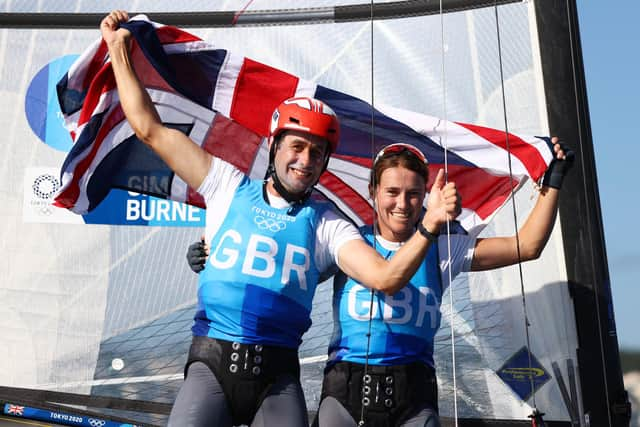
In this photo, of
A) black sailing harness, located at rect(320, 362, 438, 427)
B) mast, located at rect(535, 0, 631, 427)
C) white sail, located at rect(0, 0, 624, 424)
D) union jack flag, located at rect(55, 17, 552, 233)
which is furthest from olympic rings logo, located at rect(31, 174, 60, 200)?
mast, located at rect(535, 0, 631, 427)

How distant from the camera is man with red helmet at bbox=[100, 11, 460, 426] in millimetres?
2293

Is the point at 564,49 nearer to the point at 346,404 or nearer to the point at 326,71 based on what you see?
the point at 326,71

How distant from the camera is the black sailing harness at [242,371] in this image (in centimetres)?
231

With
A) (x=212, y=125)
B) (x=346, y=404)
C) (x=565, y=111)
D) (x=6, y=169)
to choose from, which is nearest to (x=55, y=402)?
(x=6, y=169)

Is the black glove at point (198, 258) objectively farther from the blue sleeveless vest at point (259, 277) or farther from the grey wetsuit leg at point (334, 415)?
the grey wetsuit leg at point (334, 415)

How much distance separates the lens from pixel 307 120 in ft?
8.30

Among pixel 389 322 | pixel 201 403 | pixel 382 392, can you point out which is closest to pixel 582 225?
pixel 389 322

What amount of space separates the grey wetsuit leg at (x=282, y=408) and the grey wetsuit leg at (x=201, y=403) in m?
0.10

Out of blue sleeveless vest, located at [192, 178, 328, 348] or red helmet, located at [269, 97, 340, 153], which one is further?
red helmet, located at [269, 97, 340, 153]

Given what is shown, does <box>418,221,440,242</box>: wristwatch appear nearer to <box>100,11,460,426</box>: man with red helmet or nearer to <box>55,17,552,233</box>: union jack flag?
<box>100,11,460,426</box>: man with red helmet

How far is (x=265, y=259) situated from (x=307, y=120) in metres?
0.44

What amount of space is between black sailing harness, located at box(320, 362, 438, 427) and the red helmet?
2.23 ft

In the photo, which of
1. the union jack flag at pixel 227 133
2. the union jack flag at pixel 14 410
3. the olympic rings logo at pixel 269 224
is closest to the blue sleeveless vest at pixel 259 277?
the olympic rings logo at pixel 269 224

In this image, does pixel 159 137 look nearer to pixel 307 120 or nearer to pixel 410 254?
pixel 307 120
